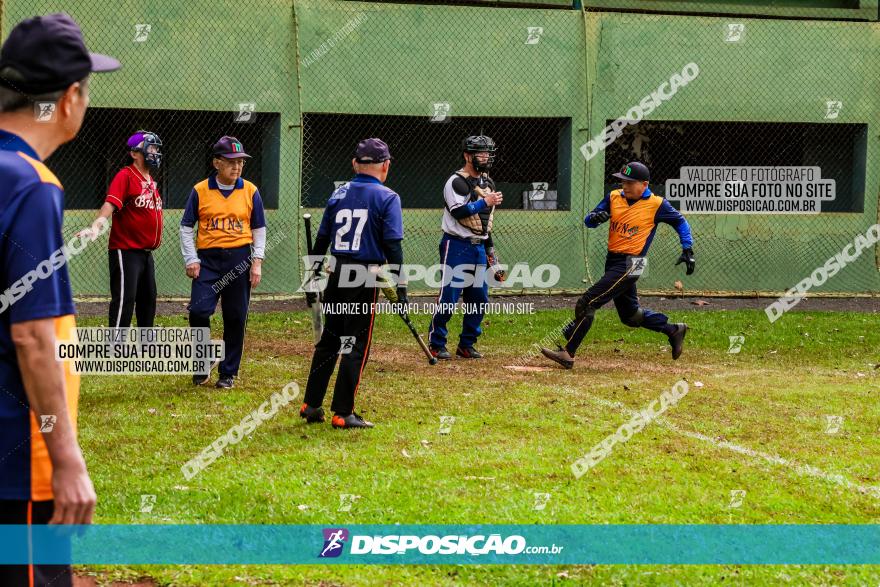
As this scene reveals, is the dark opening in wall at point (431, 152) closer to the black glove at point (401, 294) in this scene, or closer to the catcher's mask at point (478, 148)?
the catcher's mask at point (478, 148)

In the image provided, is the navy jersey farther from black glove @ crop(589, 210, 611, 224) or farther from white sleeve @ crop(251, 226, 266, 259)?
black glove @ crop(589, 210, 611, 224)

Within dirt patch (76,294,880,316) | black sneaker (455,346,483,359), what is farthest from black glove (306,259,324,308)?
dirt patch (76,294,880,316)

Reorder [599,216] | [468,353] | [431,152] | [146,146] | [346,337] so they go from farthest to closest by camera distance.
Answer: [431,152], [468,353], [599,216], [146,146], [346,337]

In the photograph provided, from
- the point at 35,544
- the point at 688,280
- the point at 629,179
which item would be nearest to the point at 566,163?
the point at 688,280

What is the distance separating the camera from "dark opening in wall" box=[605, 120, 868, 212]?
20.2 m

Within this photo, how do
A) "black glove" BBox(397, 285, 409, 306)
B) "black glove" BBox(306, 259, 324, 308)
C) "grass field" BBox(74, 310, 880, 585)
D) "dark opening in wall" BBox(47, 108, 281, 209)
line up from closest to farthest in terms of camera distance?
"grass field" BBox(74, 310, 880, 585)
"black glove" BBox(397, 285, 409, 306)
"black glove" BBox(306, 259, 324, 308)
"dark opening in wall" BBox(47, 108, 281, 209)

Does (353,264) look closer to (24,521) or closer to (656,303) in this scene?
(24,521)

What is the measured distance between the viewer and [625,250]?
11.5 m

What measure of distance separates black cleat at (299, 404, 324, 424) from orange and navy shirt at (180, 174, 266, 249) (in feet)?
7.01

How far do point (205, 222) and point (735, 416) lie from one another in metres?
4.96

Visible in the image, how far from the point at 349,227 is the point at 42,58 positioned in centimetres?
531

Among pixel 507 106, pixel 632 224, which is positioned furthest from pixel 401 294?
pixel 507 106

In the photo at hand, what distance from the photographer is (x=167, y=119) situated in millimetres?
18672

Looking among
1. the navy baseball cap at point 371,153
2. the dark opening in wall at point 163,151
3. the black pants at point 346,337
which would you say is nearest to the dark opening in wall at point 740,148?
the dark opening in wall at point 163,151
